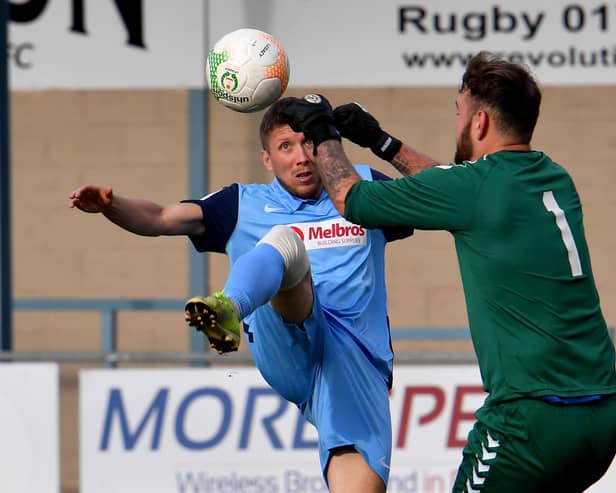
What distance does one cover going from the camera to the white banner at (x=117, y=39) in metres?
9.50

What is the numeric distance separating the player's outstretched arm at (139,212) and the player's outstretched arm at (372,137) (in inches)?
26.4

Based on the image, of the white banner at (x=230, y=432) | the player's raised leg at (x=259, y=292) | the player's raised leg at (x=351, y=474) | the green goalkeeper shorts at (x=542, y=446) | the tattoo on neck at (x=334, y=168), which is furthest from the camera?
the white banner at (x=230, y=432)

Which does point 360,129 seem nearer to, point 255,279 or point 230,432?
point 255,279

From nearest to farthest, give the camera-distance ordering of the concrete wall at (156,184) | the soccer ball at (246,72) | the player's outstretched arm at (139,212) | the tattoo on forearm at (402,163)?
the player's outstretched arm at (139,212), the tattoo on forearm at (402,163), the soccer ball at (246,72), the concrete wall at (156,184)

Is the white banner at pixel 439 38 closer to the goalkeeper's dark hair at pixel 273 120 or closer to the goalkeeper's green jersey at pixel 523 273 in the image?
the goalkeeper's dark hair at pixel 273 120

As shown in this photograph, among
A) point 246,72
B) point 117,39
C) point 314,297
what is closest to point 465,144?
point 314,297

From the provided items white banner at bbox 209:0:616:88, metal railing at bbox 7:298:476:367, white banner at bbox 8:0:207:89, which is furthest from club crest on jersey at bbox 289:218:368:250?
white banner at bbox 8:0:207:89

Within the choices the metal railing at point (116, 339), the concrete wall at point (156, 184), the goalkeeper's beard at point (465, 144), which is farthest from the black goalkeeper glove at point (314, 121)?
the concrete wall at point (156, 184)

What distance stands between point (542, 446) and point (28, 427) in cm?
430

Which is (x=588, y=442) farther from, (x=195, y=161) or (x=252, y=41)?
(x=195, y=161)

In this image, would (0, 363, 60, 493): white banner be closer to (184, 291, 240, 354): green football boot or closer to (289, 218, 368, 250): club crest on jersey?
(289, 218, 368, 250): club crest on jersey

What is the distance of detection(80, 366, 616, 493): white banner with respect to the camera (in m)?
7.36

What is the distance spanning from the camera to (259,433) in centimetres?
741

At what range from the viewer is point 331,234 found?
495 cm
